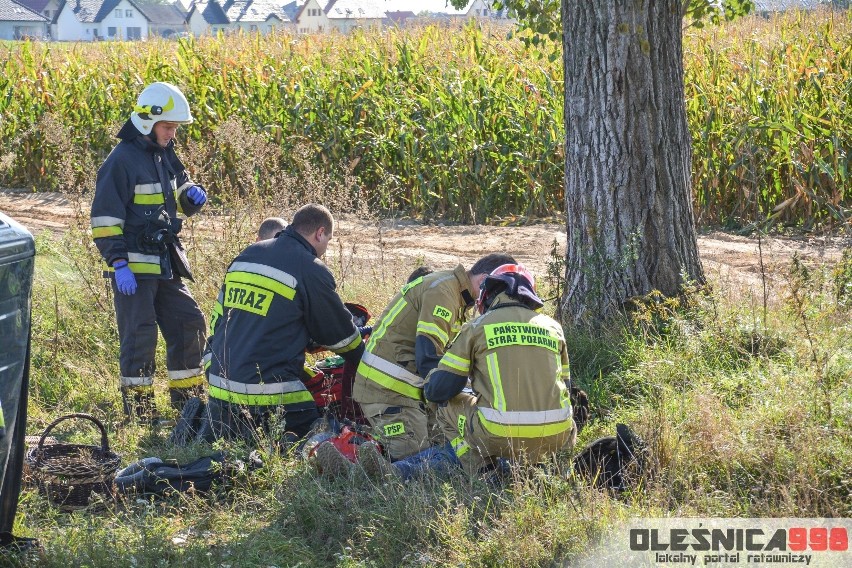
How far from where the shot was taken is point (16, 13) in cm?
9788

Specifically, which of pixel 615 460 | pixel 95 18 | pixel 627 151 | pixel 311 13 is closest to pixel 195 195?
pixel 627 151

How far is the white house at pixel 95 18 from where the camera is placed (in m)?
104

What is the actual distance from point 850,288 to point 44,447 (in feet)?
16.0

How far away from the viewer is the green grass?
174 inches

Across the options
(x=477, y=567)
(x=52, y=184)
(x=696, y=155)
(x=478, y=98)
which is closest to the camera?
(x=477, y=567)

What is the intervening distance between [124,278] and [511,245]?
5243 mm

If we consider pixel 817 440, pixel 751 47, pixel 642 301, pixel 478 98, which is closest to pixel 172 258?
pixel 642 301

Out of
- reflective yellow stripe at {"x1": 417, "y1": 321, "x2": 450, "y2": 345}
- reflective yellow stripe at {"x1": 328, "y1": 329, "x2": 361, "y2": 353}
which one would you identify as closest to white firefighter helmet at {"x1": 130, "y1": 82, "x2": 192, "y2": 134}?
reflective yellow stripe at {"x1": 328, "y1": 329, "x2": 361, "y2": 353}

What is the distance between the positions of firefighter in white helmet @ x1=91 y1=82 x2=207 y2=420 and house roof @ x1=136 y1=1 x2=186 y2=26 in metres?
108

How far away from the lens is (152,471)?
17.6ft

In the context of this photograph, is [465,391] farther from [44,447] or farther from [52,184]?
[52,184]

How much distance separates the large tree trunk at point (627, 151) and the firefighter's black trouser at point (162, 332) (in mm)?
2819

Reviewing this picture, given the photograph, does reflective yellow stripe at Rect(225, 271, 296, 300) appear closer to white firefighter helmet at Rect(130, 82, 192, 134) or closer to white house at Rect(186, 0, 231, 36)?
white firefighter helmet at Rect(130, 82, 192, 134)

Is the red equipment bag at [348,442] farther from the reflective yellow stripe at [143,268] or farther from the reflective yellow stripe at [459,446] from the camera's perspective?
the reflective yellow stripe at [143,268]
